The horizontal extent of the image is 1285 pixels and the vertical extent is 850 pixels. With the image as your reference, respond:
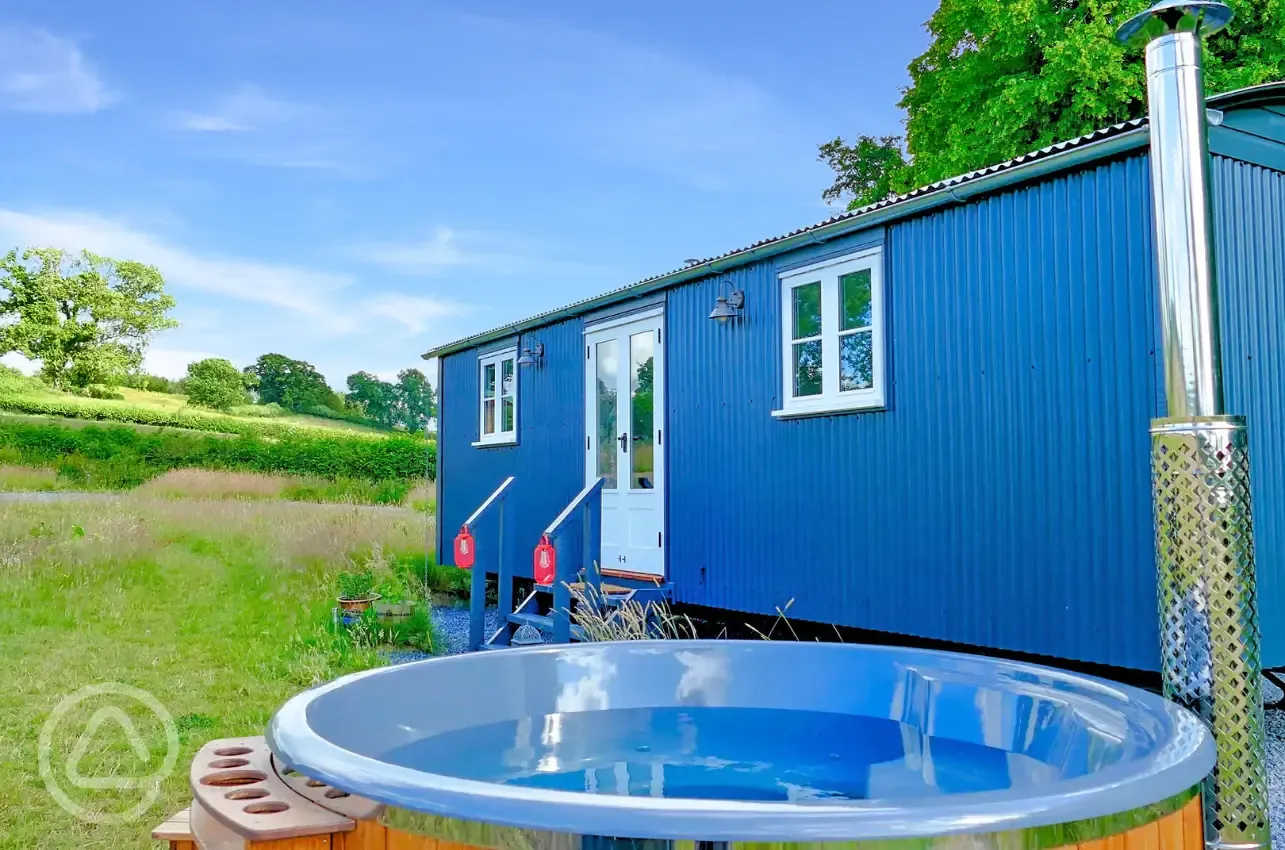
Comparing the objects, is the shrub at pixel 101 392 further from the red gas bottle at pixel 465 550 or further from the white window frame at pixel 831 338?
the white window frame at pixel 831 338

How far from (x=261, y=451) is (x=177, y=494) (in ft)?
10.6

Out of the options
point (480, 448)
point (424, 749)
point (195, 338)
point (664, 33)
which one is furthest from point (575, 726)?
point (195, 338)

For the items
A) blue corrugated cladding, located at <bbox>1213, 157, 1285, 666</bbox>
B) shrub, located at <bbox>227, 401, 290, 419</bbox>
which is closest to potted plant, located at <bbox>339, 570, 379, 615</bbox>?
blue corrugated cladding, located at <bbox>1213, 157, 1285, 666</bbox>

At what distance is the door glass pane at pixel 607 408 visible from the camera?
7820 mm

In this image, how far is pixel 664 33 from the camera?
11.2 meters

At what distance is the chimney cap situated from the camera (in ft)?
7.95

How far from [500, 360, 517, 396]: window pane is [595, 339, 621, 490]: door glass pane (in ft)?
5.50

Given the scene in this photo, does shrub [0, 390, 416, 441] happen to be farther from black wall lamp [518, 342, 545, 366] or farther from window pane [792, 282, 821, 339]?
window pane [792, 282, 821, 339]

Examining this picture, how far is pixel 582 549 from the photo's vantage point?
7566 mm

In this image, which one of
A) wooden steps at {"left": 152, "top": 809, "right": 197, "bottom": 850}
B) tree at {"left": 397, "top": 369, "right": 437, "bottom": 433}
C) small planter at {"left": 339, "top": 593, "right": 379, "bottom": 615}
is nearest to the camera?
wooden steps at {"left": 152, "top": 809, "right": 197, "bottom": 850}

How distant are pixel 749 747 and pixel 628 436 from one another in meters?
3.97

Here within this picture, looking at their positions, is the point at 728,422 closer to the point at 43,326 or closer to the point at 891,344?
the point at 891,344

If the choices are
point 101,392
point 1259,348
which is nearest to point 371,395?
point 101,392

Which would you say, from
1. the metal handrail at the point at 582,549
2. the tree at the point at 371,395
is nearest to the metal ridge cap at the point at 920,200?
the metal handrail at the point at 582,549
